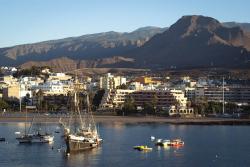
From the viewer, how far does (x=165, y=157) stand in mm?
45562

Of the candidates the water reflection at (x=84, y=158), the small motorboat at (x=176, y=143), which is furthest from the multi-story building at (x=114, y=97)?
the water reflection at (x=84, y=158)

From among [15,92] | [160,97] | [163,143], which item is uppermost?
[15,92]

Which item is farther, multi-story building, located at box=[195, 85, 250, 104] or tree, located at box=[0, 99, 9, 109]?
multi-story building, located at box=[195, 85, 250, 104]

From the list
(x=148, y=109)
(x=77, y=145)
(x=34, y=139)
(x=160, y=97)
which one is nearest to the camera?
(x=77, y=145)

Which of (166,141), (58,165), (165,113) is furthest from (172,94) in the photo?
(58,165)

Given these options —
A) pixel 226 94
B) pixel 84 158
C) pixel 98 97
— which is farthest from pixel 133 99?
pixel 84 158

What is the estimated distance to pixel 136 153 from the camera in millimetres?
47531

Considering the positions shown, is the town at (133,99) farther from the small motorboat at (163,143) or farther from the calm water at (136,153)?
the small motorboat at (163,143)

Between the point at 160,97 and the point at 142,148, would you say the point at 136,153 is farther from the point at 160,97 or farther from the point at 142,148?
the point at 160,97

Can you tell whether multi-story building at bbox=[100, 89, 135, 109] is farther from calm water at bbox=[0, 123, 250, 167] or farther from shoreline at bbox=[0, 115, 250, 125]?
calm water at bbox=[0, 123, 250, 167]

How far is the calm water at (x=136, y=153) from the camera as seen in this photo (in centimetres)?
4216

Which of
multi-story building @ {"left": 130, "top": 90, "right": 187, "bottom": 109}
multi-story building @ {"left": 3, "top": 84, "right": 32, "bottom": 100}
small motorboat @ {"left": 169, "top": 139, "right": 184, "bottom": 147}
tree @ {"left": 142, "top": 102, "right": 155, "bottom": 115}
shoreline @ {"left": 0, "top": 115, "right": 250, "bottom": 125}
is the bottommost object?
small motorboat @ {"left": 169, "top": 139, "right": 184, "bottom": 147}

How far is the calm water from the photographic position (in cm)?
4216

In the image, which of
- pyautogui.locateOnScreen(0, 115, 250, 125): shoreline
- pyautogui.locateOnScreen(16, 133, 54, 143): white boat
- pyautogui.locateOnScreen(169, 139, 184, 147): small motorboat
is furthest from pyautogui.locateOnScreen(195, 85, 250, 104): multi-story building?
pyautogui.locateOnScreen(16, 133, 54, 143): white boat
